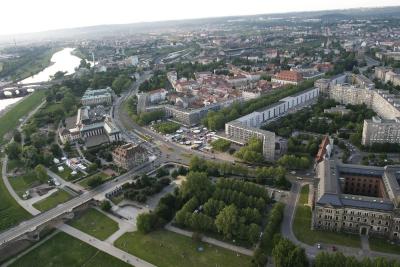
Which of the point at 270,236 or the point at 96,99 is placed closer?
the point at 270,236

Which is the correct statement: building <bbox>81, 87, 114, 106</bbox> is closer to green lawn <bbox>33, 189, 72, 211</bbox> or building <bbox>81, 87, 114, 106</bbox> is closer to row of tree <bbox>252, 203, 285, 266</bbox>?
green lawn <bbox>33, 189, 72, 211</bbox>

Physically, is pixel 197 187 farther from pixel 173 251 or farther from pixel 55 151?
pixel 55 151

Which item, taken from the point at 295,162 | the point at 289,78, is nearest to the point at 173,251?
the point at 295,162

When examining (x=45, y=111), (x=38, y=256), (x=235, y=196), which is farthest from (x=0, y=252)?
(x=45, y=111)

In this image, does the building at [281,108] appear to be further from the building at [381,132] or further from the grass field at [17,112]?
the grass field at [17,112]

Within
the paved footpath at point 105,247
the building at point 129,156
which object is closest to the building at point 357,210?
the paved footpath at point 105,247

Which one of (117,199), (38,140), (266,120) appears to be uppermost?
(38,140)

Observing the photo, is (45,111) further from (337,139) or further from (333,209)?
(333,209)
